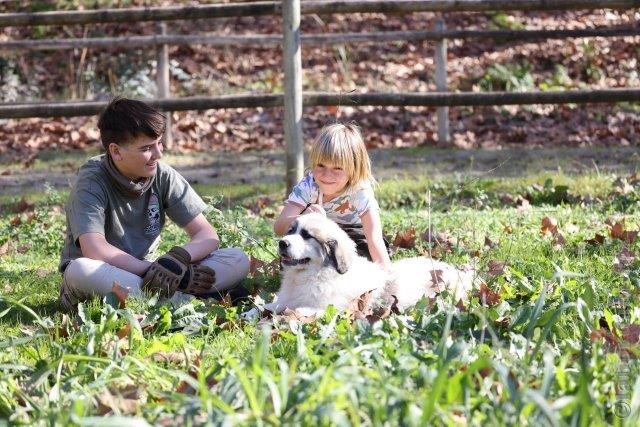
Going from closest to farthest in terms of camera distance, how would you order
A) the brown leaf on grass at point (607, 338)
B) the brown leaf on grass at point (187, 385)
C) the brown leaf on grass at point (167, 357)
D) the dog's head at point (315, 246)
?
the brown leaf on grass at point (187, 385) < the brown leaf on grass at point (607, 338) < the brown leaf on grass at point (167, 357) < the dog's head at point (315, 246)

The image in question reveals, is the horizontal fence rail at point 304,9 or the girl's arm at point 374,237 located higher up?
the horizontal fence rail at point 304,9

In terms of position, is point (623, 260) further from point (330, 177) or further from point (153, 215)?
point (153, 215)

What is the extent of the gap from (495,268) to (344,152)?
3.01ft

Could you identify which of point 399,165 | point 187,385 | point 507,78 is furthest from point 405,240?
point 507,78

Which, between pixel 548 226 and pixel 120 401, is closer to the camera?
pixel 120 401

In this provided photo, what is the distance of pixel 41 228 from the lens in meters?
6.85

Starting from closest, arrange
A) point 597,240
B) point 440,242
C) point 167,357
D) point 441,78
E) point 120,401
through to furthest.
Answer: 1. point 120,401
2. point 167,357
3. point 597,240
4. point 440,242
5. point 441,78

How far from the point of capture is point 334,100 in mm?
7520

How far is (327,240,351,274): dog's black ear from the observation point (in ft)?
14.8

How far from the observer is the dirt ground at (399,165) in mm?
9195

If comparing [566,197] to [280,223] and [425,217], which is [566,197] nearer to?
[425,217]

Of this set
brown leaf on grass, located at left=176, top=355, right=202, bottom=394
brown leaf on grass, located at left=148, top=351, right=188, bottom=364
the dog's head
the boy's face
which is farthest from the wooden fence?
brown leaf on grass, located at left=176, top=355, right=202, bottom=394

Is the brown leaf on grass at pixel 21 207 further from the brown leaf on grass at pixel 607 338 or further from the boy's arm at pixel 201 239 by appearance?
the brown leaf on grass at pixel 607 338

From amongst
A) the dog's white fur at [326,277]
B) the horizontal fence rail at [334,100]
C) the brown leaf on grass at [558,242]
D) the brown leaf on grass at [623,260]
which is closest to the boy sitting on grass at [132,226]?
the dog's white fur at [326,277]
